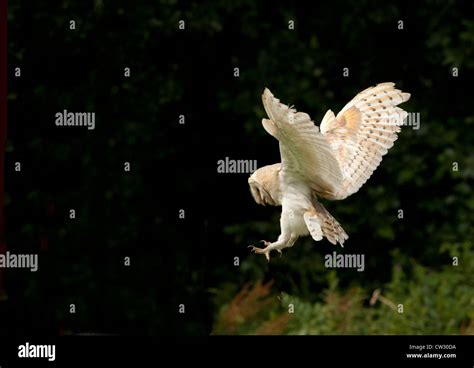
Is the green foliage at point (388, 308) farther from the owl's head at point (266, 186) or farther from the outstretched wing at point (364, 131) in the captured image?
the owl's head at point (266, 186)

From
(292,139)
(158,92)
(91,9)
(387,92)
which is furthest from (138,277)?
(292,139)

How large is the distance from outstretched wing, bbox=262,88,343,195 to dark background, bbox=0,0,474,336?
411 cm

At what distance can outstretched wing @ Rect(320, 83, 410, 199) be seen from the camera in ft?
20.5

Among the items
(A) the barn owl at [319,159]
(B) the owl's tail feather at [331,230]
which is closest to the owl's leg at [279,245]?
(A) the barn owl at [319,159]

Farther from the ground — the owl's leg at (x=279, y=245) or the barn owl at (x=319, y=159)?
the barn owl at (x=319, y=159)

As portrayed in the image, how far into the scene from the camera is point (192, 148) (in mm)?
10164

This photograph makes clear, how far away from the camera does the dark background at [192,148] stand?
10094 millimetres

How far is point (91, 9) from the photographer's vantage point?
10.1 meters

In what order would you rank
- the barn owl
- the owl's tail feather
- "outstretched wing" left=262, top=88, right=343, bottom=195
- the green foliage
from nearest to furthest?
"outstretched wing" left=262, top=88, right=343, bottom=195, the barn owl, the owl's tail feather, the green foliage

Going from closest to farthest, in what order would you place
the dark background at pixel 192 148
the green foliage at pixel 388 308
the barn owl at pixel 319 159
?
the barn owl at pixel 319 159 → the green foliage at pixel 388 308 → the dark background at pixel 192 148

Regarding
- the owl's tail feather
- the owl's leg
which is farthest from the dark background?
the owl's leg

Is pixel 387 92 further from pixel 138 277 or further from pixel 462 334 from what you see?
pixel 138 277

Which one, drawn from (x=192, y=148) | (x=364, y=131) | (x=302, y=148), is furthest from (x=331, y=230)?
(x=192, y=148)

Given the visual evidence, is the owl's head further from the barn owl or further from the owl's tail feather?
the owl's tail feather
